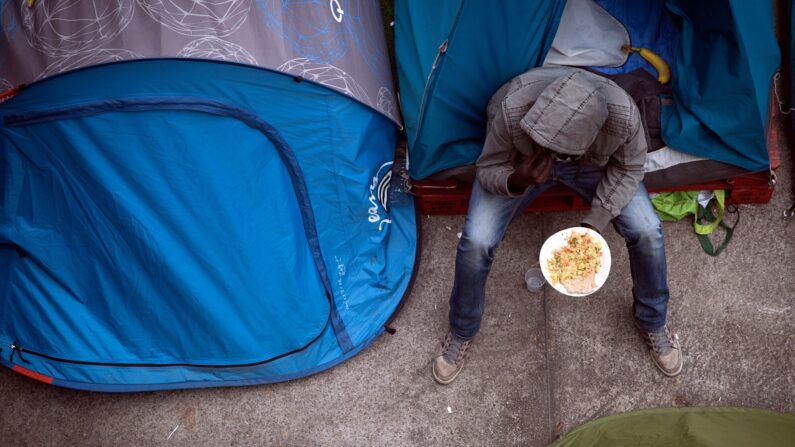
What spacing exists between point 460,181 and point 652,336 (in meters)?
0.93

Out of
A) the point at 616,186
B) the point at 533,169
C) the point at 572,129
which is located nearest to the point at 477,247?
the point at 533,169

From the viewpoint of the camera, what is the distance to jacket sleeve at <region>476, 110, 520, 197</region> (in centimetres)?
218

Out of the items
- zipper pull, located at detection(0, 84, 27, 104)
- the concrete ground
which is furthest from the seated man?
zipper pull, located at detection(0, 84, 27, 104)

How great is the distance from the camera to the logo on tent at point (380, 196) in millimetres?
2590

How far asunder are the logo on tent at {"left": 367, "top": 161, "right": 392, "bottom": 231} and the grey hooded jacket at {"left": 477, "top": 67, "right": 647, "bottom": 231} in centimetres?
44

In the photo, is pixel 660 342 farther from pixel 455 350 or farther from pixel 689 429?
pixel 455 350

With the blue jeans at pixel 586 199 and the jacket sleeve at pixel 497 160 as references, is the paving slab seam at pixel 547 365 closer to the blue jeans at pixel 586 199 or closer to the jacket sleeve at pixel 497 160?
the blue jeans at pixel 586 199

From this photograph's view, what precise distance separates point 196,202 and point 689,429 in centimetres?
185

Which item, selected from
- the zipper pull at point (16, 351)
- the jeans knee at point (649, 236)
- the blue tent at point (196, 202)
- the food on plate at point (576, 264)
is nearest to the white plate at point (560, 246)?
the food on plate at point (576, 264)

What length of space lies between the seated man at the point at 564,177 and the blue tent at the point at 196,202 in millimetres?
350

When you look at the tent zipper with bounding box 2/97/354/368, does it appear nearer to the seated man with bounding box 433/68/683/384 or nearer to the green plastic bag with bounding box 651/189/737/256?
the seated man with bounding box 433/68/683/384

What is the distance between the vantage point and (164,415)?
2.71 metres

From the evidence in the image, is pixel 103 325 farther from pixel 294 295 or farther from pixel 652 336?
pixel 652 336

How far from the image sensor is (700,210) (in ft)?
8.91
